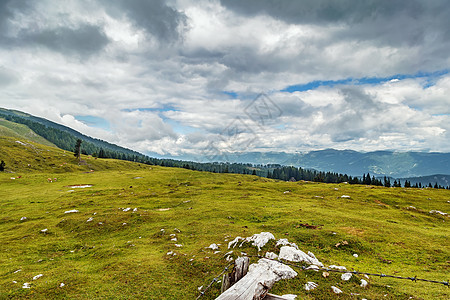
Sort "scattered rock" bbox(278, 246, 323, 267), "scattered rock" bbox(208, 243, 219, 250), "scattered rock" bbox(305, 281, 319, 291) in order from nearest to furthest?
"scattered rock" bbox(305, 281, 319, 291) → "scattered rock" bbox(278, 246, 323, 267) → "scattered rock" bbox(208, 243, 219, 250)

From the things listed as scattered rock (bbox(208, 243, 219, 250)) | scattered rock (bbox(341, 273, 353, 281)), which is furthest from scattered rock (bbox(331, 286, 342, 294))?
scattered rock (bbox(208, 243, 219, 250))

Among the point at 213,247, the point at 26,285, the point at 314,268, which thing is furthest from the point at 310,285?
the point at 26,285

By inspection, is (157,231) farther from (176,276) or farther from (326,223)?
(326,223)

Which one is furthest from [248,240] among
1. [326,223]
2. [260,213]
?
[260,213]

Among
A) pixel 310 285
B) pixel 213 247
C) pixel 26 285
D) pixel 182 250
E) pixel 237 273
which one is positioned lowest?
pixel 26 285

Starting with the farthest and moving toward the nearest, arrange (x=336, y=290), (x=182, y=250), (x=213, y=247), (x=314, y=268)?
(x=182, y=250) < (x=213, y=247) < (x=314, y=268) < (x=336, y=290)

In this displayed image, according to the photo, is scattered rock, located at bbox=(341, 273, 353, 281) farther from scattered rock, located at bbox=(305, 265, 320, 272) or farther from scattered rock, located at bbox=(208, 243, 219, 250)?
scattered rock, located at bbox=(208, 243, 219, 250)

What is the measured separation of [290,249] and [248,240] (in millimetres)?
3945

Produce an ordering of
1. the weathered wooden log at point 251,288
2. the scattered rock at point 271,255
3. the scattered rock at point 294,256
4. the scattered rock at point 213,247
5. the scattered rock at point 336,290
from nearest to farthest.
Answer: the weathered wooden log at point 251,288 < the scattered rock at point 336,290 < the scattered rock at point 294,256 < the scattered rock at point 271,255 < the scattered rock at point 213,247

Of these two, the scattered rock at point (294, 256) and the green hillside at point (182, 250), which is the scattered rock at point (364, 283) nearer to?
the green hillside at point (182, 250)

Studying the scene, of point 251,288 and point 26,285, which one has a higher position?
point 251,288

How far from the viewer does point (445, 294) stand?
11.1m

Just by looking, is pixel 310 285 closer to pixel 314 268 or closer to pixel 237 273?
pixel 314 268

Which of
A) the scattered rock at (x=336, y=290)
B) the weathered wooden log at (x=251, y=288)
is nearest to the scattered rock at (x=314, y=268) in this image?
the scattered rock at (x=336, y=290)
